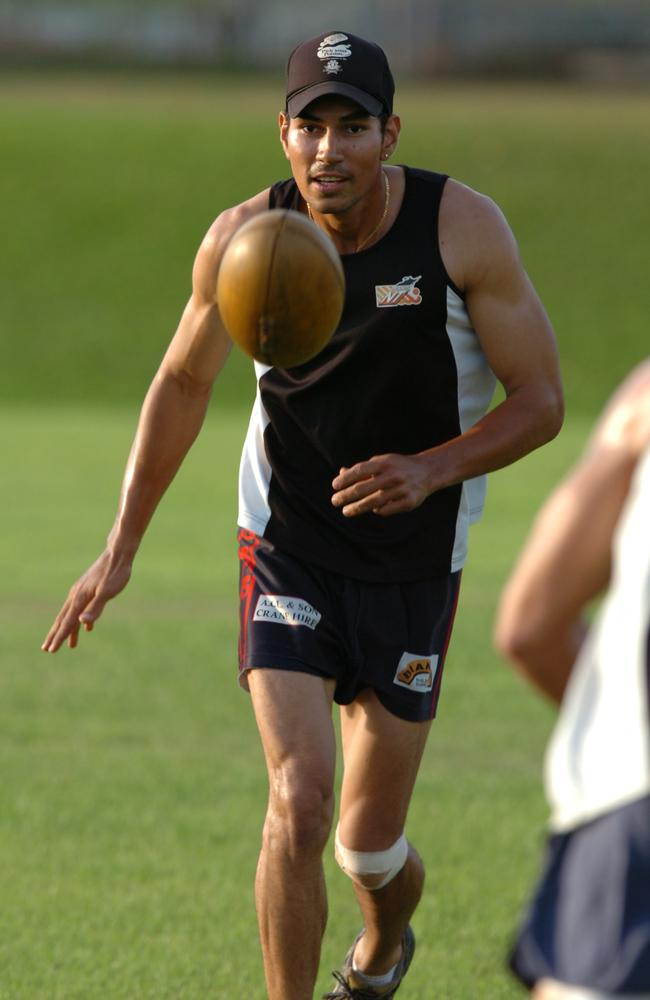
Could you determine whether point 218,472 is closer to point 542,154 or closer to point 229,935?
point 229,935

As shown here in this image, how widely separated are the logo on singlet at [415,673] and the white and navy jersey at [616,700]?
2.30 metres

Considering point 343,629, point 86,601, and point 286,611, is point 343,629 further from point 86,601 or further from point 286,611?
point 86,601

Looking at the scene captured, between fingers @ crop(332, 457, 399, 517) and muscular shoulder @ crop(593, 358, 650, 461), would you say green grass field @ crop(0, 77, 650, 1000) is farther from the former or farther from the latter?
muscular shoulder @ crop(593, 358, 650, 461)

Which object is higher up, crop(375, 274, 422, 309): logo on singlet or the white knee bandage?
crop(375, 274, 422, 309): logo on singlet

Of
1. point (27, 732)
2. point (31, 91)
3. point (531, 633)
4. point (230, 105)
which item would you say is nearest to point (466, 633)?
point (27, 732)

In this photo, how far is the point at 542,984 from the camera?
2795 millimetres

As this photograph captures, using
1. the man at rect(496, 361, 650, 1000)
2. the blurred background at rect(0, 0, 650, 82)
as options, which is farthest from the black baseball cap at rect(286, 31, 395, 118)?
the blurred background at rect(0, 0, 650, 82)

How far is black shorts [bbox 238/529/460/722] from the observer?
5.04 m

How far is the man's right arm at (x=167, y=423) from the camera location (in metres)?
5.12

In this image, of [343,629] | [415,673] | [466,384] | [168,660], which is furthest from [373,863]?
[168,660]

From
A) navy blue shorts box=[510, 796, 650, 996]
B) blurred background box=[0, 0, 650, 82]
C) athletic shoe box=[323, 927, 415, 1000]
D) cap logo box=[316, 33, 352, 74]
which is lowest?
athletic shoe box=[323, 927, 415, 1000]

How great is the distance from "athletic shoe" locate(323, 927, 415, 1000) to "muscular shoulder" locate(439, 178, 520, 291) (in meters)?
2.04

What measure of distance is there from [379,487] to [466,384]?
0.73m

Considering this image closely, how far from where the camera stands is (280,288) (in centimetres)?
458
